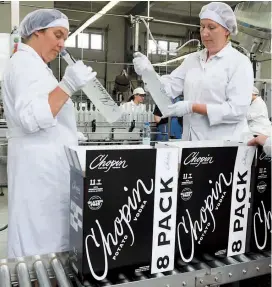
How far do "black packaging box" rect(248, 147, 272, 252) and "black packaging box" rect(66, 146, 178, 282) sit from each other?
0.76 feet

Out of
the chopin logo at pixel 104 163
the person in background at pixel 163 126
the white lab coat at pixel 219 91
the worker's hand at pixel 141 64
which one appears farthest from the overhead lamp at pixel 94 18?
the chopin logo at pixel 104 163

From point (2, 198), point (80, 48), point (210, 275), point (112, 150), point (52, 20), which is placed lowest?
point (2, 198)

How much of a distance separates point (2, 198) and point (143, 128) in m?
1.92

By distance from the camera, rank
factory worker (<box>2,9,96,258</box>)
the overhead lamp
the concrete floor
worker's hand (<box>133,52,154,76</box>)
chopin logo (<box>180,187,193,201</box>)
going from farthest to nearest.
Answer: the overhead lamp < the concrete floor < worker's hand (<box>133,52,154,76</box>) < factory worker (<box>2,9,96,258</box>) < chopin logo (<box>180,187,193,201</box>)

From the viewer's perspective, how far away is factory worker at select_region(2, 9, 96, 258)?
4.05 feet

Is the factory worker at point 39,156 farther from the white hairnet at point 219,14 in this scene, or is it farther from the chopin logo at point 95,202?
the white hairnet at point 219,14

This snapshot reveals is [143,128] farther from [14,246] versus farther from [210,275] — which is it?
[210,275]

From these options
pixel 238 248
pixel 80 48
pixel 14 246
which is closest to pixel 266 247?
pixel 238 248

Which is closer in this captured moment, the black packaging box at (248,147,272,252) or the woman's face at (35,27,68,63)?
the black packaging box at (248,147,272,252)

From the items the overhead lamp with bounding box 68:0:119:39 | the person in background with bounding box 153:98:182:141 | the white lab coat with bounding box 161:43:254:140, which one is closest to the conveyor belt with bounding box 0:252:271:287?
the white lab coat with bounding box 161:43:254:140

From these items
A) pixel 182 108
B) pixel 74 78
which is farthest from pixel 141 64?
pixel 74 78

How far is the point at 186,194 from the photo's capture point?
0.85 meters

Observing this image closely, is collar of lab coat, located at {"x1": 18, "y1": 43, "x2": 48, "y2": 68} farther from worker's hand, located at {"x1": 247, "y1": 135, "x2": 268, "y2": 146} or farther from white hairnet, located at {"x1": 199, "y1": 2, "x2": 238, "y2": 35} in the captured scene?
worker's hand, located at {"x1": 247, "y1": 135, "x2": 268, "y2": 146}

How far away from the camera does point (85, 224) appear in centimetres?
76
